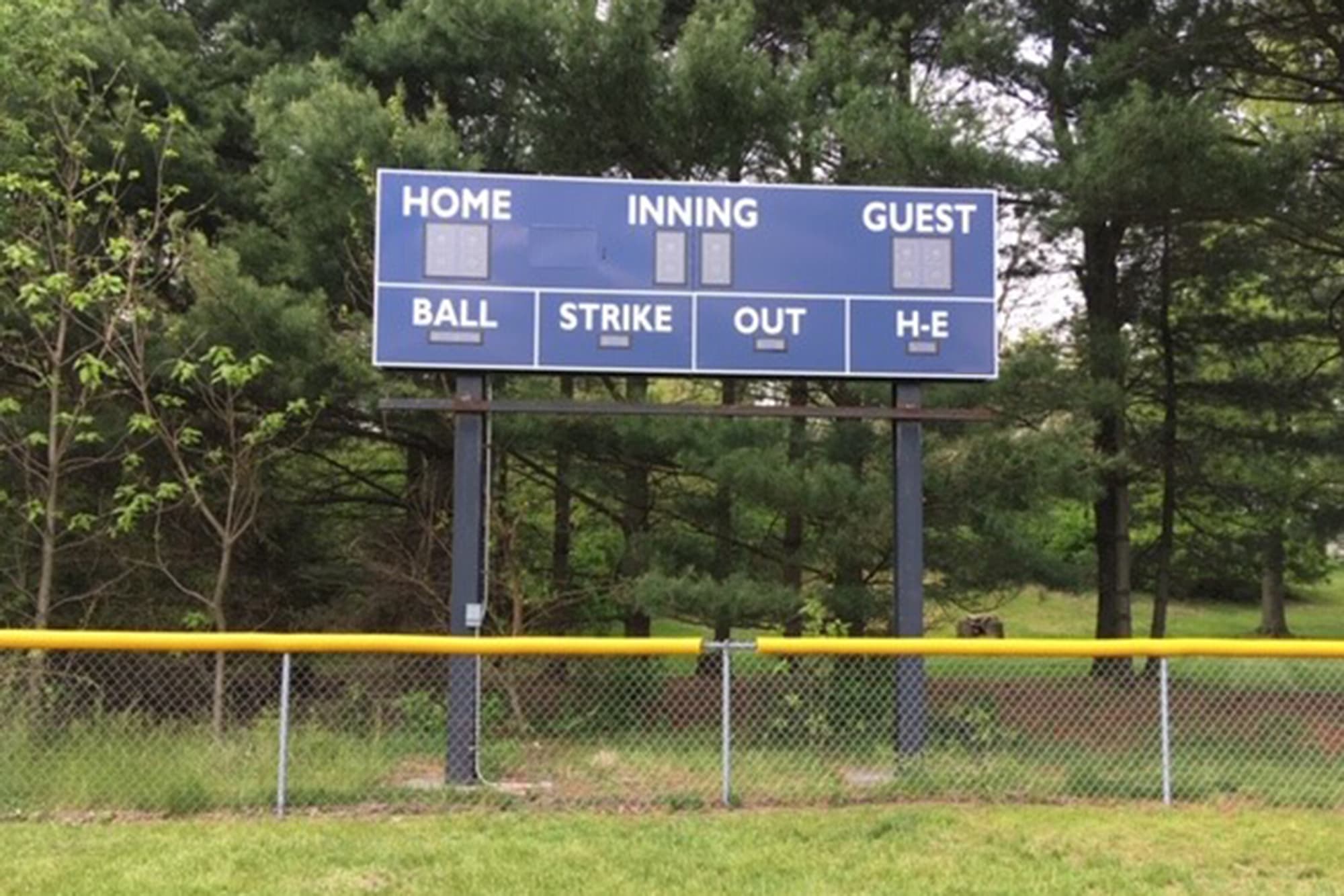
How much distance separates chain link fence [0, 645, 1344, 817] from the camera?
7531mm

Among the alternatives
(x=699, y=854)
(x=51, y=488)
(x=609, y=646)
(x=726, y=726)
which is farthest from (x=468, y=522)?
(x=51, y=488)

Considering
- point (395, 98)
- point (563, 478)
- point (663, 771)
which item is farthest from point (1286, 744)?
point (395, 98)

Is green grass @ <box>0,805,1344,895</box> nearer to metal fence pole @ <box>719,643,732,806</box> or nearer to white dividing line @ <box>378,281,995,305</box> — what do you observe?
metal fence pole @ <box>719,643,732,806</box>

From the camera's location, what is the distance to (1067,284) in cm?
1741

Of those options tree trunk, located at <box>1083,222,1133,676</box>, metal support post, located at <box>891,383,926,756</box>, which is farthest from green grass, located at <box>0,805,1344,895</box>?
tree trunk, located at <box>1083,222,1133,676</box>

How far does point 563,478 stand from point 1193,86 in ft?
27.9

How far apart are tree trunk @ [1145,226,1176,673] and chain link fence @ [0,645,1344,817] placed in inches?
190

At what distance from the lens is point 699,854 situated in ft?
20.7

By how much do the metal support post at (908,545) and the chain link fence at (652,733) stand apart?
0.14 metres

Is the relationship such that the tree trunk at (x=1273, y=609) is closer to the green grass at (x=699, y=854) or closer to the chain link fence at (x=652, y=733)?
the chain link fence at (x=652, y=733)

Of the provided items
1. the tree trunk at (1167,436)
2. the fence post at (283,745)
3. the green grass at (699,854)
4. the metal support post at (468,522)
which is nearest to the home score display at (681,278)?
the metal support post at (468,522)

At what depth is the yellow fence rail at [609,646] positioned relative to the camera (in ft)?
22.6

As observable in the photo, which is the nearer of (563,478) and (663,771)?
(663,771)

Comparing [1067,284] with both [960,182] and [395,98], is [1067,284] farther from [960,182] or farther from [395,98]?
[395,98]
